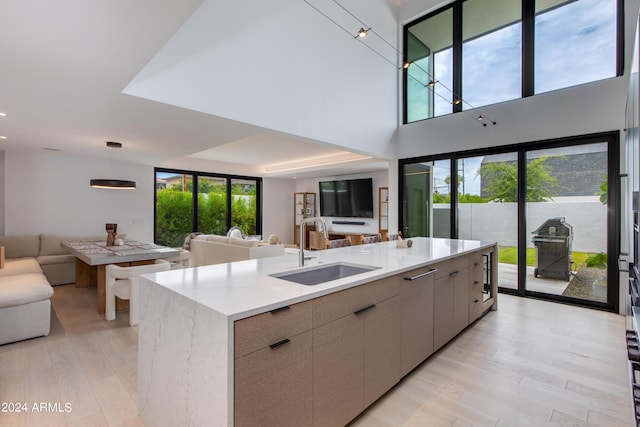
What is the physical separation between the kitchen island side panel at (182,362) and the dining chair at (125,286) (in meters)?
1.89

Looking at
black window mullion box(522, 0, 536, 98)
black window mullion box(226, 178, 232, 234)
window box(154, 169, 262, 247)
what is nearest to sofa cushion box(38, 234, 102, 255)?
window box(154, 169, 262, 247)

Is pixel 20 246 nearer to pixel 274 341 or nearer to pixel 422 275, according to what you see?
pixel 274 341

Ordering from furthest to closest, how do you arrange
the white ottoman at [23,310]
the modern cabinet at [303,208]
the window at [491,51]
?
the modern cabinet at [303,208], the window at [491,51], the white ottoman at [23,310]

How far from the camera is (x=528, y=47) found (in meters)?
4.48

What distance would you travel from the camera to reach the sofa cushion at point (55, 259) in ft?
16.2

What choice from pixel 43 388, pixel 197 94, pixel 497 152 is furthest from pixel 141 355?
pixel 497 152

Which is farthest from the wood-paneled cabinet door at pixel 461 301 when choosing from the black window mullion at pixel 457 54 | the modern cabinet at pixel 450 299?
the black window mullion at pixel 457 54

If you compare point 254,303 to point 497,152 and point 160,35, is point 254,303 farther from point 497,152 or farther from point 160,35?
point 497,152

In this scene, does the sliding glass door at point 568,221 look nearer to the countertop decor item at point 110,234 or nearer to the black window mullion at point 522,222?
the black window mullion at point 522,222

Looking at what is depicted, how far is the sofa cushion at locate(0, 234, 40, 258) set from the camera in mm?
5004

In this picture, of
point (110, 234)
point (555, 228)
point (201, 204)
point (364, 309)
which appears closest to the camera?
point (364, 309)

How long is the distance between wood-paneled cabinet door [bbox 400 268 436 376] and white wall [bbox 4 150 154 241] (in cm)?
654

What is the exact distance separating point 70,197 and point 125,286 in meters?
3.84

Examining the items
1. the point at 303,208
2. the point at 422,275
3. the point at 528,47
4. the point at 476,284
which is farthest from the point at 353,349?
the point at 303,208
